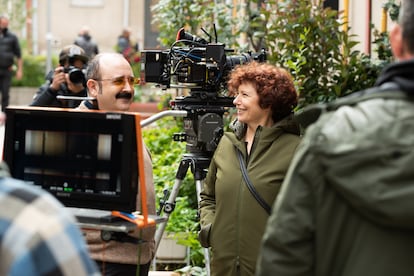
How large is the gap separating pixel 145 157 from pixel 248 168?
24.7 inches

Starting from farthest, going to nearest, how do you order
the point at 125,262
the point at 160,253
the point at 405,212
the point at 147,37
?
the point at 147,37
the point at 160,253
the point at 125,262
the point at 405,212

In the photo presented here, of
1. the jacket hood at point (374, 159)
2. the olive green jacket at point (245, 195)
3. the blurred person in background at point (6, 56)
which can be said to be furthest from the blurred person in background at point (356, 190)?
the blurred person in background at point (6, 56)

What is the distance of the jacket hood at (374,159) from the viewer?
2.99m

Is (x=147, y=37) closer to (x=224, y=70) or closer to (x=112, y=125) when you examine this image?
(x=224, y=70)

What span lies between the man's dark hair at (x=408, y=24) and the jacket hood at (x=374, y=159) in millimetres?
174

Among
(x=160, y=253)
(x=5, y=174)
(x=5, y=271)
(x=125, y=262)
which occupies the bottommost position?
(x=160, y=253)

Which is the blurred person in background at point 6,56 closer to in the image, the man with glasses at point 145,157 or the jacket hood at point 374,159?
the man with glasses at point 145,157

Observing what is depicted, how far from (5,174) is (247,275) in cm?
270

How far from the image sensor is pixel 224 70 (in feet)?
21.6

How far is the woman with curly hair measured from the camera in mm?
5270

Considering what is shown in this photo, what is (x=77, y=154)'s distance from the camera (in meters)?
4.18

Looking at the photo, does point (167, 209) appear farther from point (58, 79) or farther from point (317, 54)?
point (58, 79)

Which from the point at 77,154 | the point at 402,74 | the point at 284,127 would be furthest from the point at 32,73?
the point at 402,74

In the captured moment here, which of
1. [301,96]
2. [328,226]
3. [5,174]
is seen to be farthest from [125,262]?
[301,96]
